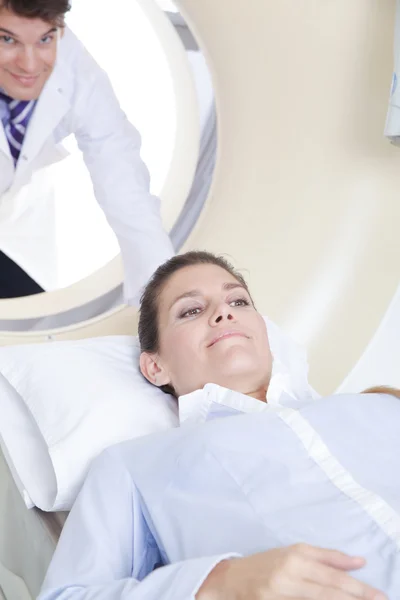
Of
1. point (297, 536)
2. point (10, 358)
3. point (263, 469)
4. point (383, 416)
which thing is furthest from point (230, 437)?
point (10, 358)

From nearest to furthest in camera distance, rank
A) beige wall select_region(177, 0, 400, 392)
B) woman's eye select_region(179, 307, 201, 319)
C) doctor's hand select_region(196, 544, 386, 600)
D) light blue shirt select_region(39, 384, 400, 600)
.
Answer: doctor's hand select_region(196, 544, 386, 600) → light blue shirt select_region(39, 384, 400, 600) → woman's eye select_region(179, 307, 201, 319) → beige wall select_region(177, 0, 400, 392)

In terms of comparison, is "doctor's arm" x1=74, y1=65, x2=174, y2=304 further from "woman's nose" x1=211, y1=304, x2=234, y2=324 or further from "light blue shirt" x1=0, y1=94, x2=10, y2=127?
"woman's nose" x1=211, y1=304, x2=234, y2=324

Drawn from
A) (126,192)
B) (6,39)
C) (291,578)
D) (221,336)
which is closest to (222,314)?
(221,336)

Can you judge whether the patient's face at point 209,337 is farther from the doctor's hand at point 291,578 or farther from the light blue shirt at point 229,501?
the doctor's hand at point 291,578

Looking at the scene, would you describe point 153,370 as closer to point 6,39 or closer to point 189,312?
point 189,312

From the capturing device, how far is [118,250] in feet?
7.70

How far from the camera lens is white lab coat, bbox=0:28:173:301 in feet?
7.04

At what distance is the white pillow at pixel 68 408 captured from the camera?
4.68 feet

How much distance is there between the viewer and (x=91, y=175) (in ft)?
7.45

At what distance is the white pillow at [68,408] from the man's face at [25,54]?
775mm

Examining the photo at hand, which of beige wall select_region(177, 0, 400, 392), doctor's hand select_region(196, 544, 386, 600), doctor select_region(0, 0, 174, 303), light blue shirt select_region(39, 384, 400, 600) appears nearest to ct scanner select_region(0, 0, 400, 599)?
beige wall select_region(177, 0, 400, 392)

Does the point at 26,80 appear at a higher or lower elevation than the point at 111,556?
higher

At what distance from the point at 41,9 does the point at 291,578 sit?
5.42 ft

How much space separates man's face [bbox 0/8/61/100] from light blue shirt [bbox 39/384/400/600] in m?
1.19
